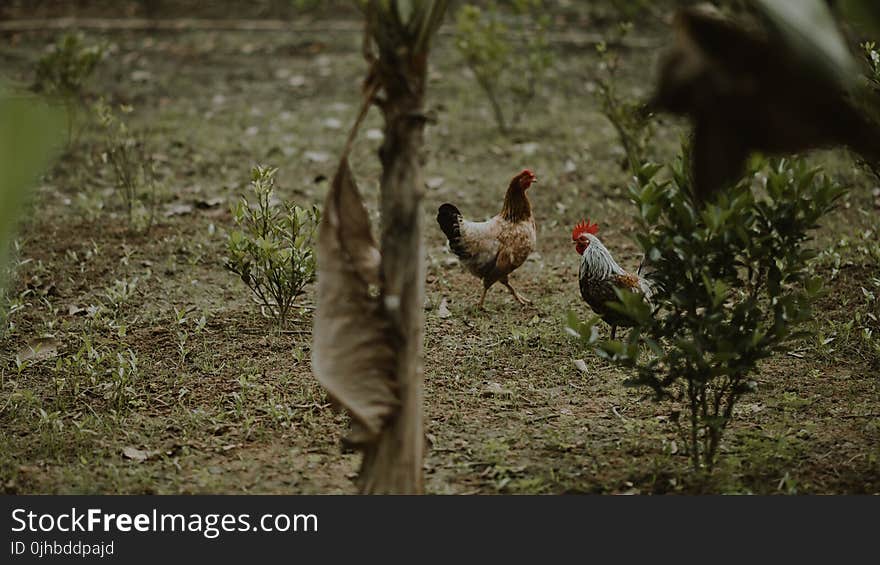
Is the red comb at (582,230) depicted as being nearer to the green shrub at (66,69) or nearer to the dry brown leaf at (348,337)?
the dry brown leaf at (348,337)

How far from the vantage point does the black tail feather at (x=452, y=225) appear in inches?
164

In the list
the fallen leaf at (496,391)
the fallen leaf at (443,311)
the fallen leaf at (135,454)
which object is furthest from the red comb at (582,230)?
the fallen leaf at (135,454)

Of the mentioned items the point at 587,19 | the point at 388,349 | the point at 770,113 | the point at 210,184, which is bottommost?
the point at 388,349

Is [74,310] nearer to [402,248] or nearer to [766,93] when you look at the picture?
[402,248]

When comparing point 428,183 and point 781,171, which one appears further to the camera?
point 428,183

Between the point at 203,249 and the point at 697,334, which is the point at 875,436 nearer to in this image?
the point at 697,334

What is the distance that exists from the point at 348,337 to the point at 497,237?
6.68 feet

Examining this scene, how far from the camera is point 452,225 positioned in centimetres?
421

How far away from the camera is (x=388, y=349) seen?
2203mm

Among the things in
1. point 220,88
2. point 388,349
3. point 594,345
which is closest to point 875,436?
point 594,345

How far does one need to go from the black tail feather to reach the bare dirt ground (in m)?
0.26

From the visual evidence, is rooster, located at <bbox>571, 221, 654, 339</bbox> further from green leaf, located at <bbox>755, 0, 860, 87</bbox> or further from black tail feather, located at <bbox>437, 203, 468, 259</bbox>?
green leaf, located at <bbox>755, 0, 860, 87</bbox>

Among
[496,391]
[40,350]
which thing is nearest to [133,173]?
[40,350]

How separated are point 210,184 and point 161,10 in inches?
165
